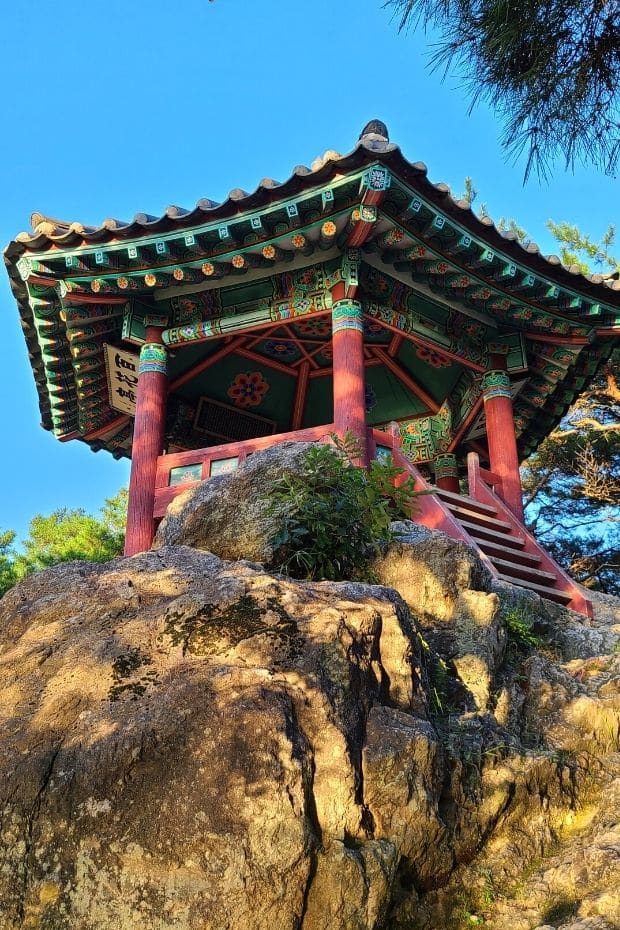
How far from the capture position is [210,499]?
6.78 meters

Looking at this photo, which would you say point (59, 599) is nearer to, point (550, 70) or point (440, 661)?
point (440, 661)

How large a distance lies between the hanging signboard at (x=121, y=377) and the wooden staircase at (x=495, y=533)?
3854 millimetres

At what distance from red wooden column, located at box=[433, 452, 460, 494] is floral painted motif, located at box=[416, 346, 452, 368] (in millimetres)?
1339

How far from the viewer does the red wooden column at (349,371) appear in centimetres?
877

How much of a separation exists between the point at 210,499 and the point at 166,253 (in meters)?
3.61

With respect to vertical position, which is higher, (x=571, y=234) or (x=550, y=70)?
(x=571, y=234)

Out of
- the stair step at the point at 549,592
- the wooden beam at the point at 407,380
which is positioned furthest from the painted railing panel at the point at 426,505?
the wooden beam at the point at 407,380

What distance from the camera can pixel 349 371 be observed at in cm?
911

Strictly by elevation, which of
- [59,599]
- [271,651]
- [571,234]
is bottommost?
[271,651]

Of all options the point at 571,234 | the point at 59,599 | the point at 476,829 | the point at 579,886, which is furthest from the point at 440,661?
the point at 571,234

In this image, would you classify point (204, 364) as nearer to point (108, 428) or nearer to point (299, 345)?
point (299, 345)

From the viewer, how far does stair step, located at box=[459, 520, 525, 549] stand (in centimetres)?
824

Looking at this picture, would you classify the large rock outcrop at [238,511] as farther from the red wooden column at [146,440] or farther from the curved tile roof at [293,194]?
the curved tile roof at [293,194]

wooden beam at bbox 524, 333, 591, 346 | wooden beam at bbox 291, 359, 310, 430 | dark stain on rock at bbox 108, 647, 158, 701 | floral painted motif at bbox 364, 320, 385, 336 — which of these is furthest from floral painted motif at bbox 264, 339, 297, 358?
dark stain on rock at bbox 108, 647, 158, 701
